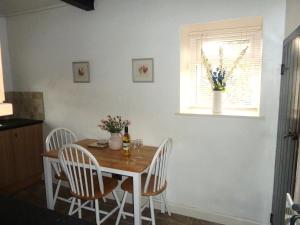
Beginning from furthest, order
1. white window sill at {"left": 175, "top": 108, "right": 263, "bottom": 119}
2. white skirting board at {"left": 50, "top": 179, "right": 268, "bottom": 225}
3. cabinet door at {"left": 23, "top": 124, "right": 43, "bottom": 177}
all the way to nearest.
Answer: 1. cabinet door at {"left": 23, "top": 124, "right": 43, "bottom": 177}
2. white skirting board at {"left": 50, "top": 179, "right": 268, "bottom": 225}
3. white window sill at {"left": 175, "top": 108, "right": 263, "bottom": 119}

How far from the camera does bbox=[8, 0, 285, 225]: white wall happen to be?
6.81ft

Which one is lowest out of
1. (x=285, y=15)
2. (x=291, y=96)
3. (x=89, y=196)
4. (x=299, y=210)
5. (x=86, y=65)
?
(x=89, y=196)

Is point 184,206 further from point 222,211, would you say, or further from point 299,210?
point 299,210

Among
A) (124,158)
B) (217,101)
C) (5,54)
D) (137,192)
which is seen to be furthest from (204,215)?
(5,54)

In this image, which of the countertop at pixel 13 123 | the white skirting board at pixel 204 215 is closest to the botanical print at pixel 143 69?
the white skirting board at pixel 204 215

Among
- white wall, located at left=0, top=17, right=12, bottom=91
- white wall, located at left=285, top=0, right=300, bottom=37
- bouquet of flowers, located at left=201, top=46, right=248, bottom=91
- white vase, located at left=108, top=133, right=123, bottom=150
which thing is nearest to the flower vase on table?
white vase, located at left=108, top=133, right=123, bottom=150

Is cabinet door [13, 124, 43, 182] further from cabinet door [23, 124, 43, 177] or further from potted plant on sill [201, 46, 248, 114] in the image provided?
potted plant on sill [201, 46, 248, 114]

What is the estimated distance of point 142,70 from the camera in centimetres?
248

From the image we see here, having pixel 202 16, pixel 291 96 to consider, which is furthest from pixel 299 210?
pixel 202 16

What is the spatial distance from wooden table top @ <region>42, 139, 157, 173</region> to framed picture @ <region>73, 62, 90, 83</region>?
35.0 inches

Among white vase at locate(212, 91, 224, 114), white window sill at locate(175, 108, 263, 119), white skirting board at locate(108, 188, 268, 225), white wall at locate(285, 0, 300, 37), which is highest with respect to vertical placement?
white wall at locate(285, 0, 300, 37)

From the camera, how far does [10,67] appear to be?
11.3ft

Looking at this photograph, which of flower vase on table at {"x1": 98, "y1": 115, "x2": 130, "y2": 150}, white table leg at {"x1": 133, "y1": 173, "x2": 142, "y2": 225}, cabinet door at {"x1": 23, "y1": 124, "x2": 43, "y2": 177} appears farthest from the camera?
cabinet door at {"x1": 23, "y1": 124, "x2": 43, "y2": 177}

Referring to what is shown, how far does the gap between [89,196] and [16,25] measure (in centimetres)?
269
